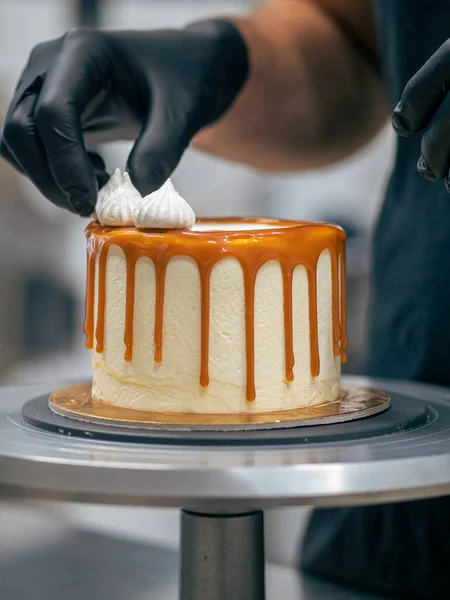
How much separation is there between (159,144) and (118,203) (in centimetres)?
14

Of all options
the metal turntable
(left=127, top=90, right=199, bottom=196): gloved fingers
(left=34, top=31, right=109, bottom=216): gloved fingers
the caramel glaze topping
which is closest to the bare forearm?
(left=127, top=90, right=199, bottom=196): gloved fingers

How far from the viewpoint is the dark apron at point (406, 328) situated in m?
1.14

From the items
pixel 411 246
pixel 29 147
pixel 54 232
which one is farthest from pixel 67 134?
pixel 54 232

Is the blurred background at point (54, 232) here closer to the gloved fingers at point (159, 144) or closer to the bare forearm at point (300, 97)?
the bare forearm at point (300, 97)

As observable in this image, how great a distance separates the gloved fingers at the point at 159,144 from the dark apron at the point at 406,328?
1.04 feet

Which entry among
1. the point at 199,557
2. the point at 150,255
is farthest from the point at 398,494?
→ the point at 150,255

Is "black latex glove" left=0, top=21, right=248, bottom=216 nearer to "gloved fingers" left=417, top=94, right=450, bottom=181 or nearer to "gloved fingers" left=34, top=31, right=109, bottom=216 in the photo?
"gloved fingers" left=34, top=31, right=109, bottom=216

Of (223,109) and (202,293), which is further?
(223,109)

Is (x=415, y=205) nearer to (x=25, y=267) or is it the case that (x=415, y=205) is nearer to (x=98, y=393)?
(x=98, y=393)

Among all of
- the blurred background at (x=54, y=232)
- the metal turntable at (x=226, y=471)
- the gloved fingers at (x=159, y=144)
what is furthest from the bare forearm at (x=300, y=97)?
the blurred background at (x=54, y=232)

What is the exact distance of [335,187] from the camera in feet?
14.1

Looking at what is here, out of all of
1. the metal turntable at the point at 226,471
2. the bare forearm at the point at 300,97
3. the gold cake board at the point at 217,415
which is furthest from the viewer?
the bare forearm at the point at 300,97

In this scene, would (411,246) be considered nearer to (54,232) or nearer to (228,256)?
(228,256)

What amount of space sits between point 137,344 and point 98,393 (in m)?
0.08
